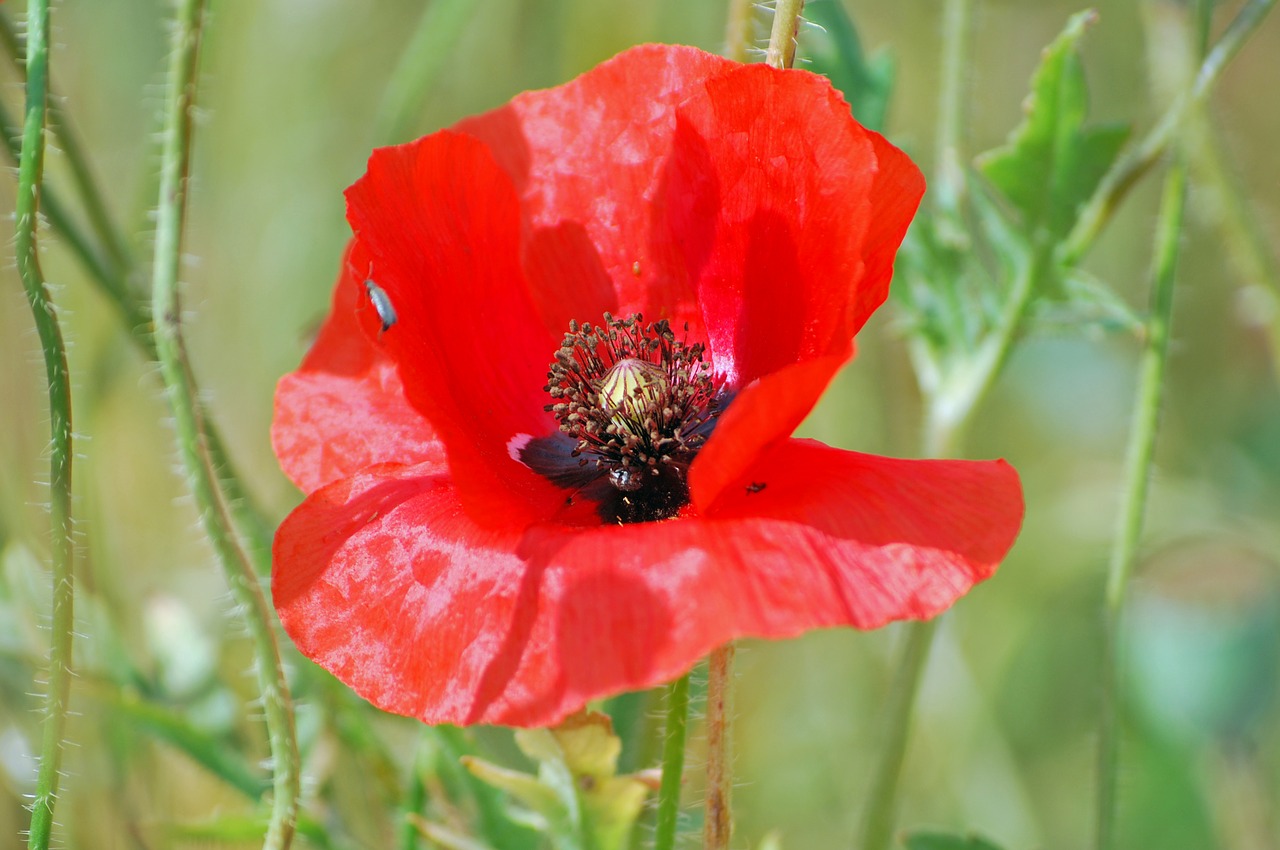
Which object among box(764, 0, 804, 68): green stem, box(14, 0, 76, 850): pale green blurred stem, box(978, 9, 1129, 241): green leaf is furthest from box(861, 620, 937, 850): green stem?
box(14, 0, 76, 850): pale green blurred stem

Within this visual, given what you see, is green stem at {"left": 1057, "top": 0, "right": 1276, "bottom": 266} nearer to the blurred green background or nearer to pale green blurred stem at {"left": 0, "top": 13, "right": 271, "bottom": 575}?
the blurred green background

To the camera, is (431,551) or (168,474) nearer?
(431,551)

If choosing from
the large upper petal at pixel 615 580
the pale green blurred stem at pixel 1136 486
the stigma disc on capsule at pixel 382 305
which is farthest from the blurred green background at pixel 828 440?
the stigma disc on capsule at pixel 382 305

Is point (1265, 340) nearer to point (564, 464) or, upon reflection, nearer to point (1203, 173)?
point (1203, 173)

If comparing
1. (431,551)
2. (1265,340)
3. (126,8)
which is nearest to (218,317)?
(126,8)

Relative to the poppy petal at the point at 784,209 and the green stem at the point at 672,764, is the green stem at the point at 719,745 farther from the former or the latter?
the poppy petal at the point at 784,209

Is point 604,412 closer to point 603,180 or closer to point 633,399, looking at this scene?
point 633,399

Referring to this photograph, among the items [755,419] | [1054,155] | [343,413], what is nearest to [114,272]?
[343,413]
